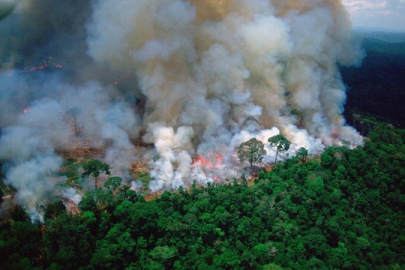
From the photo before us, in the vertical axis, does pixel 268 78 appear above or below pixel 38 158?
above

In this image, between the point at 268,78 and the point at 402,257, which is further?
the point at 268,78

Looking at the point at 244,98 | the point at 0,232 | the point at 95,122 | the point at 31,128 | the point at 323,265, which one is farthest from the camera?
the point at 244,98

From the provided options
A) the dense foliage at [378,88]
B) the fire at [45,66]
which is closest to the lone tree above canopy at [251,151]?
the fire at [45,66]

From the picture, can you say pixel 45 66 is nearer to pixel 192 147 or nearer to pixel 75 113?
pixel 75 113

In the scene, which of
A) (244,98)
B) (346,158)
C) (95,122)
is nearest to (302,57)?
(244,98)

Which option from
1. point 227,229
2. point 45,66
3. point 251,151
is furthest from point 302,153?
point 45,66

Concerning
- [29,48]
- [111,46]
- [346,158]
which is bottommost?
[346,158]

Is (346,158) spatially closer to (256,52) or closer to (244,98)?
(244,98)
